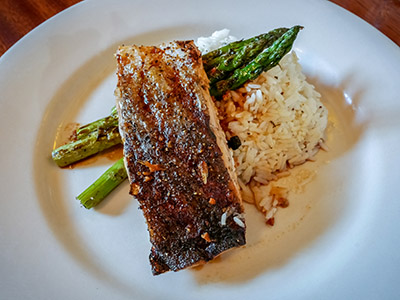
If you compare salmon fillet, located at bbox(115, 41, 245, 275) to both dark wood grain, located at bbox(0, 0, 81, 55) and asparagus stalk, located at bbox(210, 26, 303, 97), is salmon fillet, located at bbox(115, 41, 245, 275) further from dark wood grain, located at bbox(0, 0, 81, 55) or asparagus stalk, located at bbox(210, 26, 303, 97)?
dark wood grain, located at bbox(0, 0, 81, 55)

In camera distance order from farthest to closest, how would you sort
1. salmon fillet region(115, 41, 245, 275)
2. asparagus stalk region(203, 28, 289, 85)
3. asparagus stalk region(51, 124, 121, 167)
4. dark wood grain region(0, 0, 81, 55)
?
1. dark wood grain region(0, 0, 81, 55)
2. asparagus stalk region(51, 124, 121, 167)
3. asparagus stalk region(203, 28, 289, 85)
4. salmon fillet region(115, 41, 245, 275)

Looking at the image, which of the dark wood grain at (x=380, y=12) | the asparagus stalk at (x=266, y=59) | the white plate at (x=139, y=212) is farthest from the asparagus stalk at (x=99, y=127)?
the dark wood grain at (x=380, y=12)

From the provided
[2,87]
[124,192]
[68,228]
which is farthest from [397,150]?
[2,87]

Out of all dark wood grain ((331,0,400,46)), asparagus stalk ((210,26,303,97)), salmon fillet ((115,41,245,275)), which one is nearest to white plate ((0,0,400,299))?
salmon fillet ((115,41,245,275))

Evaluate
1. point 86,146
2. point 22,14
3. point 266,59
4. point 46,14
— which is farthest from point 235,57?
point 22,14

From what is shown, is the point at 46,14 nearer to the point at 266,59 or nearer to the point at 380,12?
the point at 266,59

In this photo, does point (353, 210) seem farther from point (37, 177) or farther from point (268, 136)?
point (37, 177)

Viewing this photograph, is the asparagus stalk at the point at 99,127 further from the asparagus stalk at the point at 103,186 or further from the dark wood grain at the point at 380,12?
the dark wood grain at the point at 380,12
